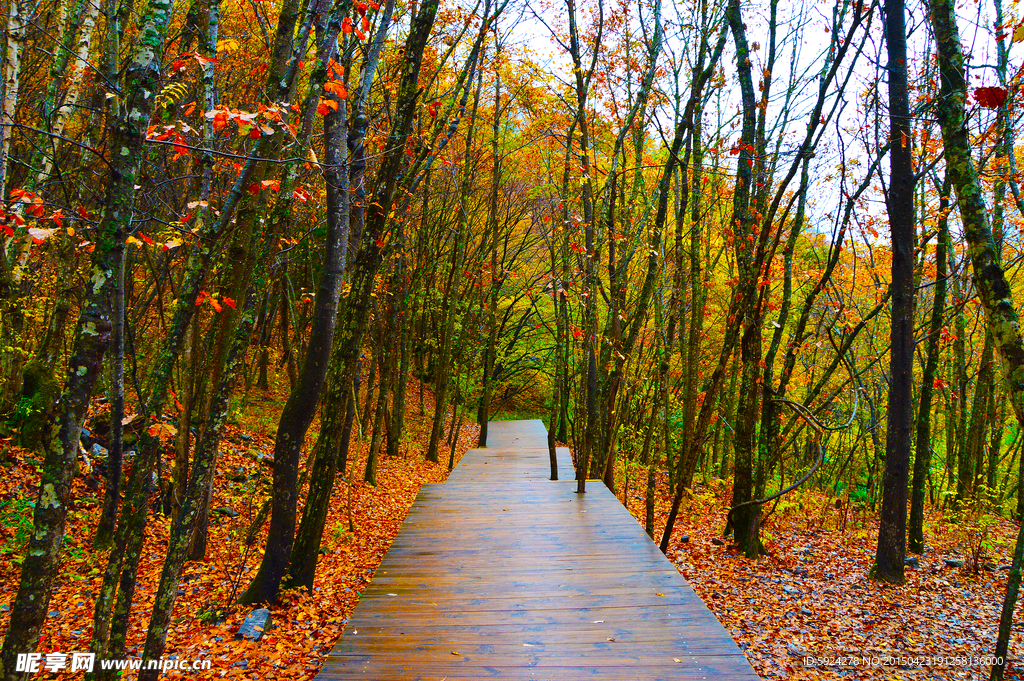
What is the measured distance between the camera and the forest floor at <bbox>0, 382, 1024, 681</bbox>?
407 cm

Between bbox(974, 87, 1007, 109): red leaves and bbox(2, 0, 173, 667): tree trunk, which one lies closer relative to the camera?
bbox(2, 0, 173, 667): tree trunk

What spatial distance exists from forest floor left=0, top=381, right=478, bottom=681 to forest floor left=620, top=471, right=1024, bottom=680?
3537 millimetres

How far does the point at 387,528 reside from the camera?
24.1 feet

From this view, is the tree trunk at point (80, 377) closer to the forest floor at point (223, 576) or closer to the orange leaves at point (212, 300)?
the orange leaves at point (212, 300)

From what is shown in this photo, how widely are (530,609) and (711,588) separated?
2827 mm

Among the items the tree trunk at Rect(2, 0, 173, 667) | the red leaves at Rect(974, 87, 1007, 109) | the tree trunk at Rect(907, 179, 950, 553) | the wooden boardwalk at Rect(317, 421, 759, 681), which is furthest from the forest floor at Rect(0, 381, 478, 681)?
the tree trunk at Rect(907, 179, 950, 553)

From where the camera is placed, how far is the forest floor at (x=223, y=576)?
3.89 m

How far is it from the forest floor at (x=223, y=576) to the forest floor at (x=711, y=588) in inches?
0.5

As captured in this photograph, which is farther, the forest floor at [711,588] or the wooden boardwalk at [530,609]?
the forest floor at [711,588]

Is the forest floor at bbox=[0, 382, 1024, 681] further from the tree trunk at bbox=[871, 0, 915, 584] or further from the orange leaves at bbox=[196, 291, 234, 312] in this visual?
the orange leaves at bbox=[196, 291, 234, 312]

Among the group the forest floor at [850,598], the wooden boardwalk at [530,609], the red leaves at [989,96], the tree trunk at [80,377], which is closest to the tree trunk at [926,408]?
the forest floor at [850,598]

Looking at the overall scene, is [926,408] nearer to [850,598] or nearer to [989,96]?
[850,598]

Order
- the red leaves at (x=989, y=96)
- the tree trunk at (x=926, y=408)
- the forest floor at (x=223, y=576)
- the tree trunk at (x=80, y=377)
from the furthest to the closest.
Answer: the tree trunk at (x=926, y=408) < the forest floor at (x=223, y=576) < the red leaves at (x=989, y=96) < the tree trunk at (x=80, y=377)

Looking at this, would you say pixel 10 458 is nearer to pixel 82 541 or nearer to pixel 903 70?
pixel 82 541
